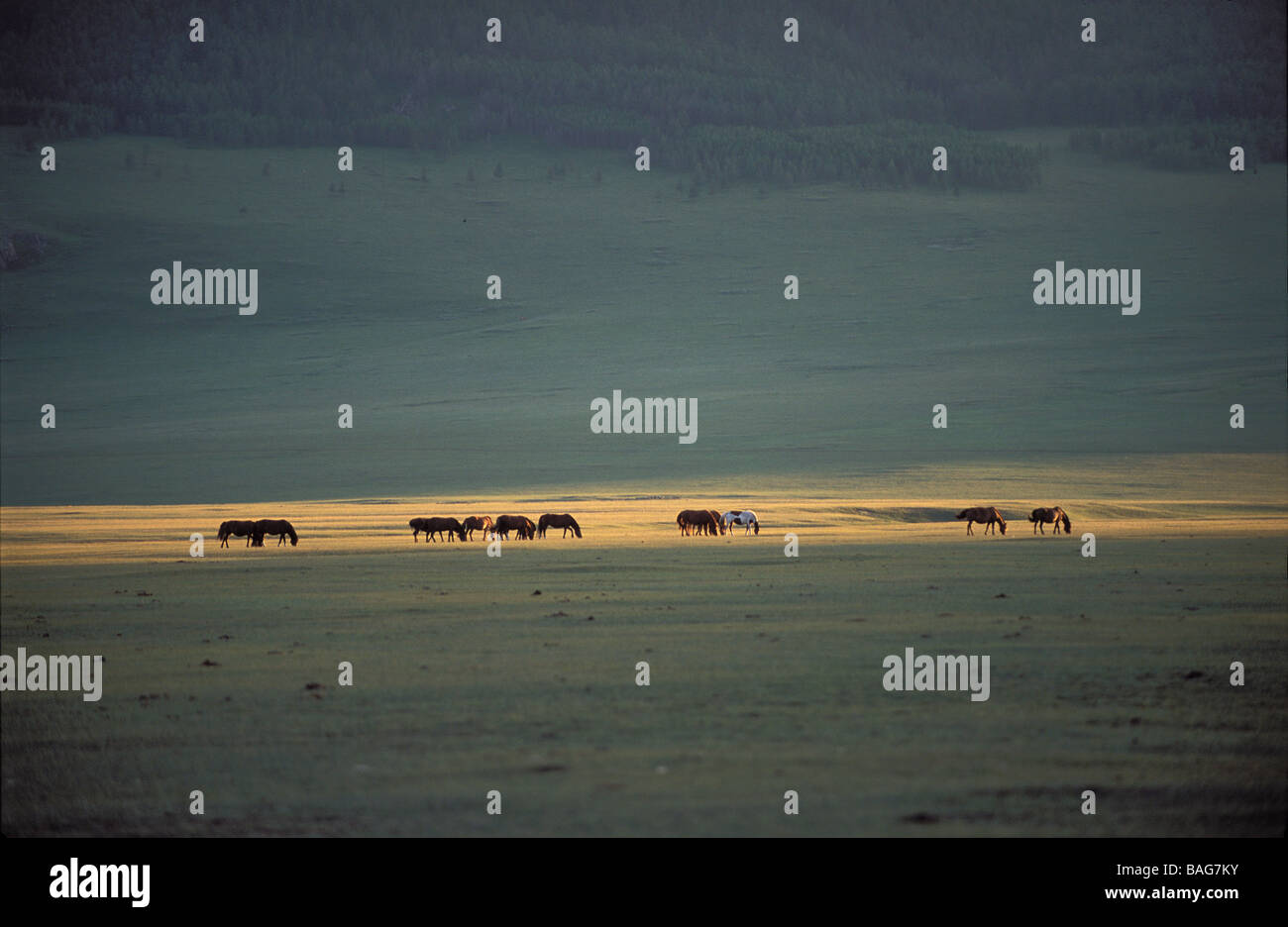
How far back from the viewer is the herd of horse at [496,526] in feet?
114

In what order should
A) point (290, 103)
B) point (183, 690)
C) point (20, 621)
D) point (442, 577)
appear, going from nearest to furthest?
point (183, 690), point (20, 621), point (442, 577), point (290, 103)

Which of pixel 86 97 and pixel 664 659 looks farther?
pixel 86 97

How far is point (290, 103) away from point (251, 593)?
15059cm

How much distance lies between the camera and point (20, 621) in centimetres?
1942

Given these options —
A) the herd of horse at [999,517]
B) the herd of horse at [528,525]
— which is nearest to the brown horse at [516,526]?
the herd of horse at [528,525]

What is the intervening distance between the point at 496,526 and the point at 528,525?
2.58 feet

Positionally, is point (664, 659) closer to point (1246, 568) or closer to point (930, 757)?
point (930, 757)

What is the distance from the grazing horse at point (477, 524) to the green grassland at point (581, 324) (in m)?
20.9

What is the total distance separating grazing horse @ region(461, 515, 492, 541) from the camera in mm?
35188

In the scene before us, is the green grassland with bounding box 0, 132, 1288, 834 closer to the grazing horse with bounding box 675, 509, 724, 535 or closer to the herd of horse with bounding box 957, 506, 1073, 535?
the herd of horse with bounding box 957, 506, 1073, 535

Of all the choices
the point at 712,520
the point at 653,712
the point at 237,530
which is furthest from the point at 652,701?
the point at 712,520

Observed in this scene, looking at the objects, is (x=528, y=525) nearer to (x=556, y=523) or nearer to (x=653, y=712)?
(x=556, y=523)

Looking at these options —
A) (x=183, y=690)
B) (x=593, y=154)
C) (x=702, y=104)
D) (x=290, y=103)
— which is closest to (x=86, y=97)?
(x=290, y=103)
